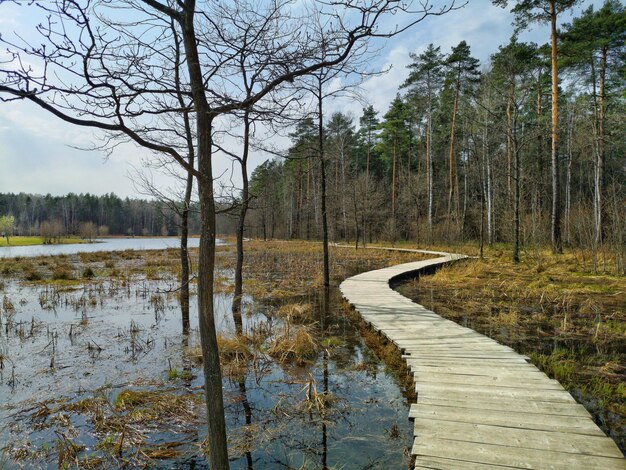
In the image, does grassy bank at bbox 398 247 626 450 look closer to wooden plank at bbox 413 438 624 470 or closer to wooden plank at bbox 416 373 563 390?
wooden plank at bbox 416 373 563 390

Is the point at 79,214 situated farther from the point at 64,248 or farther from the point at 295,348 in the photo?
the point at 295,348

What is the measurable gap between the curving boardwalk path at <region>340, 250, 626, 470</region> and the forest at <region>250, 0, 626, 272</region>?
458 centimetres

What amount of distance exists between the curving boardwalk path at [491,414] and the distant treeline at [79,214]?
76.4 metres

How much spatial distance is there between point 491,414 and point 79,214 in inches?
3860

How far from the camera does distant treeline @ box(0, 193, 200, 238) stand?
258 feet

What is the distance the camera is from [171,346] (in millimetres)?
6828

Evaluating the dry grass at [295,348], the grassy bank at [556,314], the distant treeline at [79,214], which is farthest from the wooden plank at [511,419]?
the distant treeline at [79,214]

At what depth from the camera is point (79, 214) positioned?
84562mm

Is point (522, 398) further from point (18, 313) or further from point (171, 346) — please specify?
point (18, 313)

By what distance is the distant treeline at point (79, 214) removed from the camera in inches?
3100

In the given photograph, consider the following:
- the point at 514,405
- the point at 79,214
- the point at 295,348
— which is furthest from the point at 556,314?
the point at 79,214

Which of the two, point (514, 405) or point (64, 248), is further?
point (64, 248)

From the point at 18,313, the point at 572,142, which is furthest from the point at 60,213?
the point at 572,142

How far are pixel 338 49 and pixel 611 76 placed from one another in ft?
86.5
